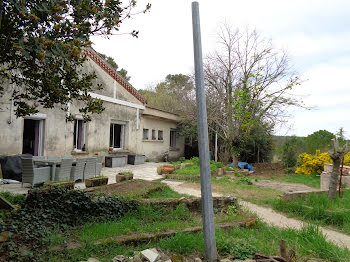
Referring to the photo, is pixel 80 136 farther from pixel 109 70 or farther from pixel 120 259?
pixel 120 259

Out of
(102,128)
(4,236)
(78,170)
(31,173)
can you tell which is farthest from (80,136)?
(4,236)

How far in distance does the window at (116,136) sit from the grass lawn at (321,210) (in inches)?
393

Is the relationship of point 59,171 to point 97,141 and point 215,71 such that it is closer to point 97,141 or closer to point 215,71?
point 97,141

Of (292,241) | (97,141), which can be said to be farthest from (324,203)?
(97,141)

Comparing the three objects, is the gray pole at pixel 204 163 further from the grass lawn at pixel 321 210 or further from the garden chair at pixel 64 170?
the garden chair at pixel 64 170

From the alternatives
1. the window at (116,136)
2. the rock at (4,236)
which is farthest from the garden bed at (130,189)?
the window at (116,136)

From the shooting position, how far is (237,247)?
3.48 m


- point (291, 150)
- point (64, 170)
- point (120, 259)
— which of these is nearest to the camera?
point (120, 259)

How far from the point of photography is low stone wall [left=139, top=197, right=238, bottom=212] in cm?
535

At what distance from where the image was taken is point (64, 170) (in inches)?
298

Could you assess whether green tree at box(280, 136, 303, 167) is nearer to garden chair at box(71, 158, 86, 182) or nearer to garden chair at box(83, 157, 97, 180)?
garden chair at box(83, 157, 97, 180)

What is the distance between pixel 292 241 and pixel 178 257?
6.21ft

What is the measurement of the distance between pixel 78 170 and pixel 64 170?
24.9 inches

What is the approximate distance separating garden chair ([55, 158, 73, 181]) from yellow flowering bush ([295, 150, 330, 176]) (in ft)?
37.2
